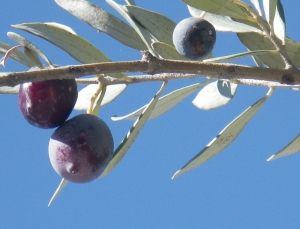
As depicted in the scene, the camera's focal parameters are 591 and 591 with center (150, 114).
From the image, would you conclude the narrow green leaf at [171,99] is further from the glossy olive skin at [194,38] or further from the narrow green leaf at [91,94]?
the glossy olive skin at [194,38]

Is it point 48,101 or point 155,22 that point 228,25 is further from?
point 48,101

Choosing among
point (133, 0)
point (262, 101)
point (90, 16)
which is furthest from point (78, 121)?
point (262, 101)

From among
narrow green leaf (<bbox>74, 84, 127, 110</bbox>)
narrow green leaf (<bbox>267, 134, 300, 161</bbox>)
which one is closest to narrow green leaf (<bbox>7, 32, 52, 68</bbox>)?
narrow green leaf (<bbox>74, 84, 127, 110</bbox>)

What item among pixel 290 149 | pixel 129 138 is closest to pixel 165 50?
pixel 129 138

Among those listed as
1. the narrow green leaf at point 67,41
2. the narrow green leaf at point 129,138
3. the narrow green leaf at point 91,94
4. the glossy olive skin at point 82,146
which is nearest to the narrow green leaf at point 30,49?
the narrow green leaf at point 67,41

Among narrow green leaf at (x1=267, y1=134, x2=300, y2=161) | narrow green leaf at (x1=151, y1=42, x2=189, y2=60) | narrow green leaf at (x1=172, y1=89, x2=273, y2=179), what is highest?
narrow green leaf at (x1=151, y1=42, x2=189, y2=60)

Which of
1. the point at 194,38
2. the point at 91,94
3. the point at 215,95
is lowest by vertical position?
the point at 215,95

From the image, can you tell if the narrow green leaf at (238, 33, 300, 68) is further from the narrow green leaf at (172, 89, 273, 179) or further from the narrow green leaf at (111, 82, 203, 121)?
the narrow green leaf at (111, 82, 203, 121)

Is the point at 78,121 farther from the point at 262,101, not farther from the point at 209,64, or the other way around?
the point at 262,101
